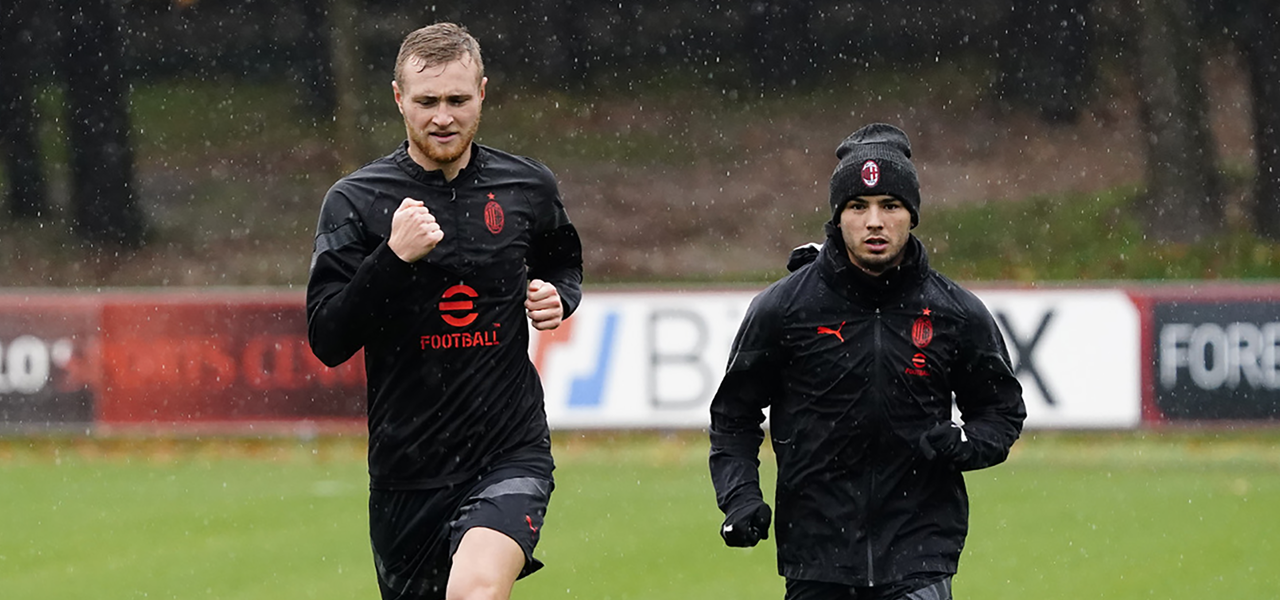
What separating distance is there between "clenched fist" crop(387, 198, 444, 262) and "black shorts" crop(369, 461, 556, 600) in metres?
0.70

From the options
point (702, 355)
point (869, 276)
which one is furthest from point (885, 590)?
point (702, 355)

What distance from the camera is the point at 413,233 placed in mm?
4973

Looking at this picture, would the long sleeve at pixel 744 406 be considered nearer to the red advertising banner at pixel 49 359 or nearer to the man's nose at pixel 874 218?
the man's nose at pixel 874 218

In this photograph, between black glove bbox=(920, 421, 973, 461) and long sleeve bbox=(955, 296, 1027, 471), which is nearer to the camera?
black glove bbox=(920, 421, 973, 461)

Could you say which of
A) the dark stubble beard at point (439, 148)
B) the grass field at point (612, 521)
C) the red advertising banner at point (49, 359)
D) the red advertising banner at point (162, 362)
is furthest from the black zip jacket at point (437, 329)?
the red advertising banner at point (49, 359)

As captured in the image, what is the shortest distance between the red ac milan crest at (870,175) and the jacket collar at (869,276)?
0.14 meters

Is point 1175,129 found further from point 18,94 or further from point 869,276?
point 869,276

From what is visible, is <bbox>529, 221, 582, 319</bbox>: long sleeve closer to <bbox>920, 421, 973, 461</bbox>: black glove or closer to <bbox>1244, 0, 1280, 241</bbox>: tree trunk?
<bbox>920, 421, 973, 461</bbox>: black glove

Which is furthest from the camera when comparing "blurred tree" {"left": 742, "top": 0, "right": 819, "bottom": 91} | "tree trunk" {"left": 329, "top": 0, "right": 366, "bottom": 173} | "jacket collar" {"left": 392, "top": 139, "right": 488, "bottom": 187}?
"blurred tree" {"left": 742, "top": 0, "right": 819, "bottom": 91}

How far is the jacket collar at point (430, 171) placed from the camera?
17.8 ft

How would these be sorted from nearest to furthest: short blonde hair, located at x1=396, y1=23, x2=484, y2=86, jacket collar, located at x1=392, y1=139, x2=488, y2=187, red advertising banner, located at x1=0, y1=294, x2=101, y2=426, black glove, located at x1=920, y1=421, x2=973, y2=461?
black glove, located at x1=920, y1=421, x2=973, y2=461, short blonde hair, located at x1=396, y1=23, x2=484, y2=86, jacket collar, located at x1=392, y1=139, x2=488, y2=187, red advertising banner, located at x1=0, y1=294, x2=101, y2=426

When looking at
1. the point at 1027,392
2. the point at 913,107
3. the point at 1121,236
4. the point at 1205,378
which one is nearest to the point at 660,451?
the point at 1027,392

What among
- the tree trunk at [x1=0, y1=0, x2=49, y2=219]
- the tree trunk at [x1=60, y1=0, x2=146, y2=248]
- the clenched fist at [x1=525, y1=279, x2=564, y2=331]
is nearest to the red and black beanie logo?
the clenched fist at [x1=525, y1=279, x2=564, y2=331]

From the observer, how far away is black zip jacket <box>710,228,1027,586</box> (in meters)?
4.89
